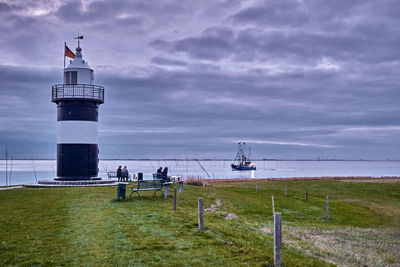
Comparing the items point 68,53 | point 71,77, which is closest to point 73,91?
point 71,77

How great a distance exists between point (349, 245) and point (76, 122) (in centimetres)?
2516

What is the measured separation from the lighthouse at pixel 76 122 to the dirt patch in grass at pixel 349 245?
2094 centimetres

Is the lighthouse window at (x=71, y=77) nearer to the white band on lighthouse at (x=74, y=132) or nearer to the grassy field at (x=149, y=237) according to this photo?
the white band on lighthouse at (x=74, y=132)

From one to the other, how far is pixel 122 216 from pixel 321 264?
8840mm

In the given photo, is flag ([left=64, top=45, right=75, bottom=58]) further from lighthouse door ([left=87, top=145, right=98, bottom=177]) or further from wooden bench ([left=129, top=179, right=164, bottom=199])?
wooden bench ([left=129, top=179, right=164, bottom=199])

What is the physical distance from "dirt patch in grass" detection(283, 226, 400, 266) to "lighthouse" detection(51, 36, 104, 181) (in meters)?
20.9

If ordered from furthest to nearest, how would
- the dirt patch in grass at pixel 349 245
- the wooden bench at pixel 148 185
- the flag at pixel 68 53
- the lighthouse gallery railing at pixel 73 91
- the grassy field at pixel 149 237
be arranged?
the flag at pixel 68 53
the lighthouse gallery railing at pixel 73 91
the wooden bench at pixel 148 185
the dirt patch in grass at pixel 349 245
the grassy field at pixel 149 237

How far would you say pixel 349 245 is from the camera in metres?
17.4

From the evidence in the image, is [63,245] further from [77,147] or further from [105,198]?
[77,147]

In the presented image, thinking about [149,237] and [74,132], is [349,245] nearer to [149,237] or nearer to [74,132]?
[149,237]

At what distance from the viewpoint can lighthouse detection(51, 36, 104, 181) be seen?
34.5 metres

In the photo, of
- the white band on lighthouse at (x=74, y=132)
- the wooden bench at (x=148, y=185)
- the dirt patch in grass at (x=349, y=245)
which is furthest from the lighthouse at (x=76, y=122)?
the dirt patch in grass at (x=349, y=245)

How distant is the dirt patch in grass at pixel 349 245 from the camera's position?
46.6ft

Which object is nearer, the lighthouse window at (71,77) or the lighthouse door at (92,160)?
the lighthouse window at (71,77)
